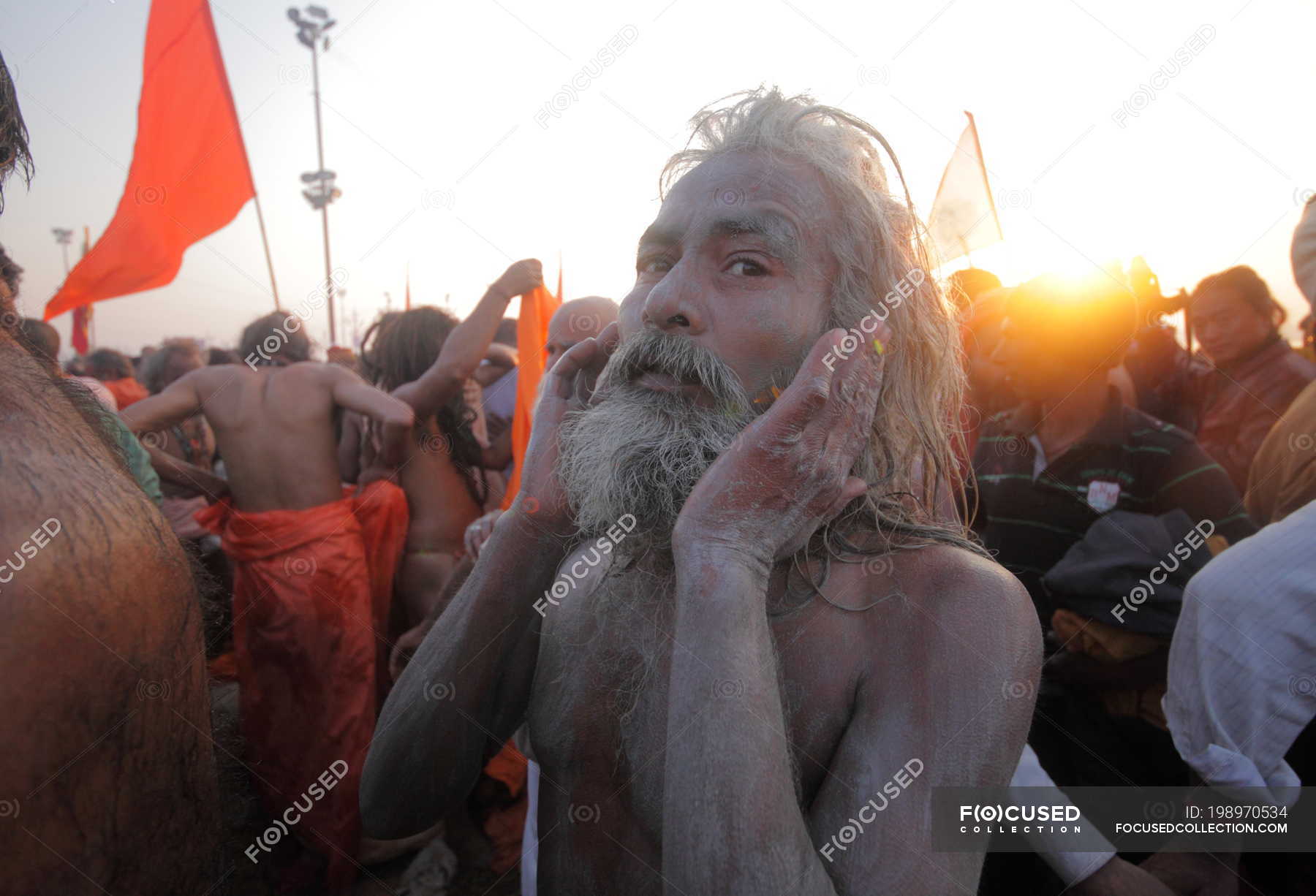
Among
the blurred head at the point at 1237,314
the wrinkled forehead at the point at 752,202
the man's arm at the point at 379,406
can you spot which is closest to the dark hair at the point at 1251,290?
the blurred head at the point at 1237,314

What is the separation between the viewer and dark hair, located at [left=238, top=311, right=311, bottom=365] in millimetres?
4941

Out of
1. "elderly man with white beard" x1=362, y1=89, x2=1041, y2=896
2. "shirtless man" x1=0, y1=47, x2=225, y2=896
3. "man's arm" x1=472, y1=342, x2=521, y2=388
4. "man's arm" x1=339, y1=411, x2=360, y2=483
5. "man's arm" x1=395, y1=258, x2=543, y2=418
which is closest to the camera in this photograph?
"shirtless man" x1=0, y1=47, x2=225, y2=896

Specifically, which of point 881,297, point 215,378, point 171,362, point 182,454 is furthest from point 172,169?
point 881,297

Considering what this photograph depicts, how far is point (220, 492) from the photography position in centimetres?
470

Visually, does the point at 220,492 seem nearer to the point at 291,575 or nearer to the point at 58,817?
the point at 291,575

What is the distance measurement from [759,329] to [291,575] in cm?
364

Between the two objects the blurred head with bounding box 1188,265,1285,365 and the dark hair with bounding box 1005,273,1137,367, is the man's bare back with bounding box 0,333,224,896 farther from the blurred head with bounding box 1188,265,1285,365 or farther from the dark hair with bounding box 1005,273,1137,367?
the blurred head with bounding box 1188,265,1285,365

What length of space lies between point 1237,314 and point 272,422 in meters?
6.09

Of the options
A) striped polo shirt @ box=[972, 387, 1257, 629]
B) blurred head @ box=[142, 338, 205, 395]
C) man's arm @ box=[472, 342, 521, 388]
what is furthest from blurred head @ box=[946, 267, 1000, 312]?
blurred head @ box=[142, 338, 205, 395]

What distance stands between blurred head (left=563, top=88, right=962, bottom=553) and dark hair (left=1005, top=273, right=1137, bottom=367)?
1.64m

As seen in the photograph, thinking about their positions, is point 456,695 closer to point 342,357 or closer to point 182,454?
point 182,454

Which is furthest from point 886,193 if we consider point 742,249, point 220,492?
point 220,492

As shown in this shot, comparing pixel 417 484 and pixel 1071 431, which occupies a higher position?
pixel 1071 431

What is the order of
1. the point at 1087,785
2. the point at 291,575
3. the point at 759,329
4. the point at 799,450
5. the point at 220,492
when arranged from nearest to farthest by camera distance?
the point at 799,450
the point at 759,329
the point at 1087,785
the point at 291,575
the point at 220,492
